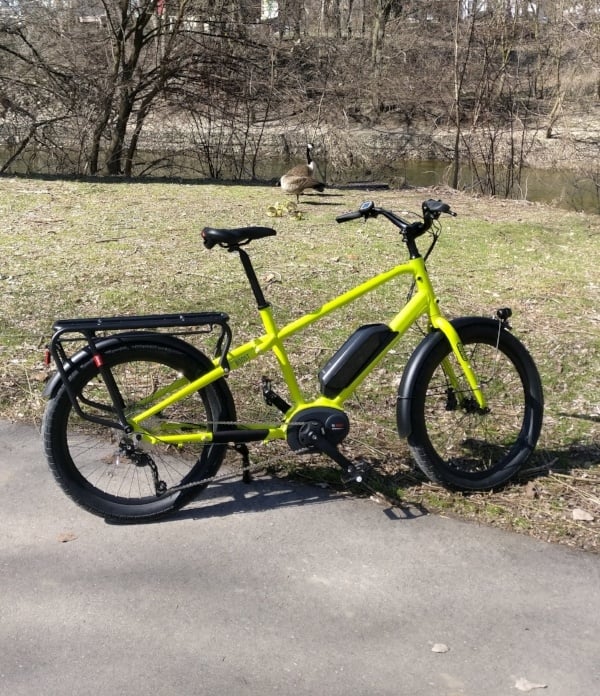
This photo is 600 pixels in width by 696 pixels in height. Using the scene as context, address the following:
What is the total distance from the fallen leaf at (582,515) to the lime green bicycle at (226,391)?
1.05 feet

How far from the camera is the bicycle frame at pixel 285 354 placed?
3.23 m

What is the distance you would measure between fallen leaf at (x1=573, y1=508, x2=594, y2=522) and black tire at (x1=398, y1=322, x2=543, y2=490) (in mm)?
320

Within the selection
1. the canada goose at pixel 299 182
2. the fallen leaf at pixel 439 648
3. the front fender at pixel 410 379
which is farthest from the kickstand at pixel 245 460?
the canada goose at pixel 299 182

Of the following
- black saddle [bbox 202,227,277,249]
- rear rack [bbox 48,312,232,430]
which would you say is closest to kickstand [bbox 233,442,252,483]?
rear rack [bbox 48,312,232,430]

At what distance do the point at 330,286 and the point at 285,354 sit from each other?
125 inches

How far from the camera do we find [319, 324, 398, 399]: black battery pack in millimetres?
3340

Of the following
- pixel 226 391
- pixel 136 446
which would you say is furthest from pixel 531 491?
pixel 136 446

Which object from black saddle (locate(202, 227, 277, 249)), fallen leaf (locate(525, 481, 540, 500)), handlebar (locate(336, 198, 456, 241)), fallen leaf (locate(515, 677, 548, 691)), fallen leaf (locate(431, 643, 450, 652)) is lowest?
fallen leaf (locate(515, 677, 548, 691))

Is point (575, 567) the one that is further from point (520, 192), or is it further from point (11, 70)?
point (11, 70)

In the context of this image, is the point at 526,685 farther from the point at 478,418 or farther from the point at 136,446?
the point at 136,446

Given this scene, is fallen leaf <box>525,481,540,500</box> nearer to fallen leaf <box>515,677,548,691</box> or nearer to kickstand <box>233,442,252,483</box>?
fallen leaf <box>515,677,548,691</box>

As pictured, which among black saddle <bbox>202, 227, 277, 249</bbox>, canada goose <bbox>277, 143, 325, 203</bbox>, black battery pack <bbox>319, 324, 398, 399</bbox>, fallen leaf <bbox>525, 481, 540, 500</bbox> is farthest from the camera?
canada goose <bbox>277, 143, 325, 203</bbox>

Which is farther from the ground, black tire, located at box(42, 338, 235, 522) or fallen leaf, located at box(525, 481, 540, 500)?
black tire, located at box(42, 338, 235, 522)

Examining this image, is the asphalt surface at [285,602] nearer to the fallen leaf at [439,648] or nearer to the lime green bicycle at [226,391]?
the fallen leaf at [439,648]
